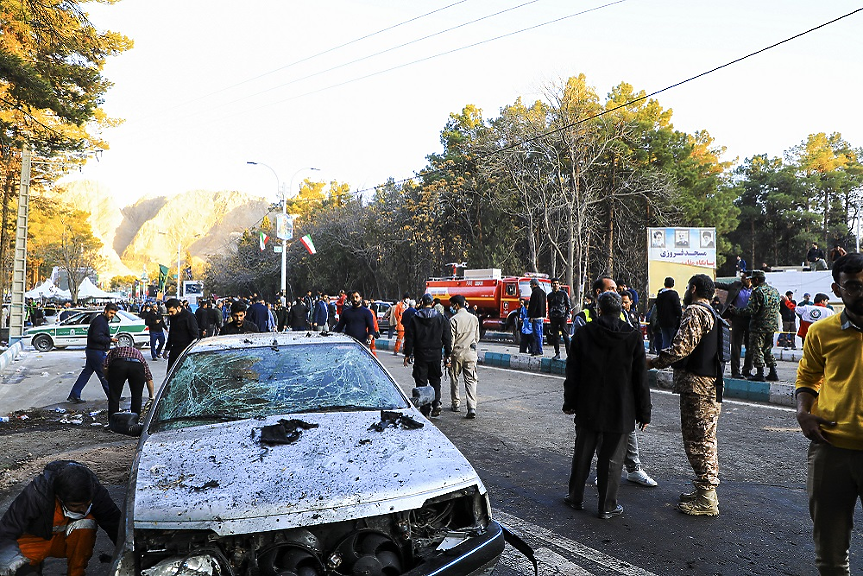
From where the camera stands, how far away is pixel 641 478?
222 inches

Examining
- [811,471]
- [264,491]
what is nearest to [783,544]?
[811,471]

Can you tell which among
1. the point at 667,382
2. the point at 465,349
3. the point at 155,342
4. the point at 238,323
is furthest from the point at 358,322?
the point at 155,342

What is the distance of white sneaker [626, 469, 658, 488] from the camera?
560cm

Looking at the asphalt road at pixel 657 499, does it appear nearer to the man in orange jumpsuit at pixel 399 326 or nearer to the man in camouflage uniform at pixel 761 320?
the man in camouflage uniform at pixel 761 320

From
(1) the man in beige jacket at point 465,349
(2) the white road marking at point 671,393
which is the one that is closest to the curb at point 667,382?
(2) the white road marking at point 671,393

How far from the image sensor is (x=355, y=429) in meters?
3.66

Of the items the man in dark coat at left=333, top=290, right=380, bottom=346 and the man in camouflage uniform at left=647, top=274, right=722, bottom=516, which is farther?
the man in dark coat at left=333, top=290, right=380, bottom=346

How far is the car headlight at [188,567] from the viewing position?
264cm

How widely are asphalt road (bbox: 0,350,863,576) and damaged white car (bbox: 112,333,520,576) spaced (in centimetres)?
103

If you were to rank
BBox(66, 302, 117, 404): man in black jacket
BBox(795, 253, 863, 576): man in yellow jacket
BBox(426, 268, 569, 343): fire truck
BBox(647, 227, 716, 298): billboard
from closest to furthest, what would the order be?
BBox(795, 253, 863, 576): man in yellow jacket, BBox(66, 302, 117, 404): man in black jacket, BBox(647, 227, 716, 298): billboard, BBox(426, 268, 569, 343): fire truck

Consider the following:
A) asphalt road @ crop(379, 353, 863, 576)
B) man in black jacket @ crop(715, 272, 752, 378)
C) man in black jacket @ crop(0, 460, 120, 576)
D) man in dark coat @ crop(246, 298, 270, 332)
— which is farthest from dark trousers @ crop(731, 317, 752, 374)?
man in dark coat @ crop(246, 298, 270, 332)

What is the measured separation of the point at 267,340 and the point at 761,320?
9044 millimetres

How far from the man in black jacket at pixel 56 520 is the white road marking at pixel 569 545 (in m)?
2.58

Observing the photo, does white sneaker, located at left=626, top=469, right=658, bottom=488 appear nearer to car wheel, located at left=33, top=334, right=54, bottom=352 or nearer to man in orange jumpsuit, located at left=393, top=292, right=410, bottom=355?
man in orange jumpsuit, located at left=393, top=292, right=410, bottom=355
